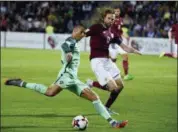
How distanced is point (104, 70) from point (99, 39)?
66 centimetres

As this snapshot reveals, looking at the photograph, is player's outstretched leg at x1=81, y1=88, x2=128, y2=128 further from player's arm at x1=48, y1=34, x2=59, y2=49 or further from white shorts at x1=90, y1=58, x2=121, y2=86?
player's arm at x1=48, y1=34, x2=59, y2=49

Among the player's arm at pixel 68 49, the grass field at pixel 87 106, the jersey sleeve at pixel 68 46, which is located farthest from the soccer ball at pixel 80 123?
the jersey sleeve at pixel 68 46

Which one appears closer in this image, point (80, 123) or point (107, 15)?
point (80, 123)

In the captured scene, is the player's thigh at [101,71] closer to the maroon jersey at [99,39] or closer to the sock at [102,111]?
the maroon jersey at [99,39]

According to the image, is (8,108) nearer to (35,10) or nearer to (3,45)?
(3,45)

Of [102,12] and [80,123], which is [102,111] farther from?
[102,12]

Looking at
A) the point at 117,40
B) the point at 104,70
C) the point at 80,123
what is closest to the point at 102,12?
the point at 117,40

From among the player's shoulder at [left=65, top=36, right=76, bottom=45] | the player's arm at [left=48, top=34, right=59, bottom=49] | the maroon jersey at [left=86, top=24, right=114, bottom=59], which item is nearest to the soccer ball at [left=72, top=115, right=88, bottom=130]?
the player's shoulder at [left=65, top=36, right=76, bottom=45]

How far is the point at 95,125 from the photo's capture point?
1081 centimetres

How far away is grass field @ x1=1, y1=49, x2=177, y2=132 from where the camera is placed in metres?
10.7

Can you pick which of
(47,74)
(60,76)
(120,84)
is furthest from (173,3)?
(60,76)

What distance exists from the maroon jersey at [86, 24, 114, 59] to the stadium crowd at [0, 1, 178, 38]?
69.4ft

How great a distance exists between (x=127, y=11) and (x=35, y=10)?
8241 millimetres

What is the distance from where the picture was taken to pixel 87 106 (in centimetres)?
1375
